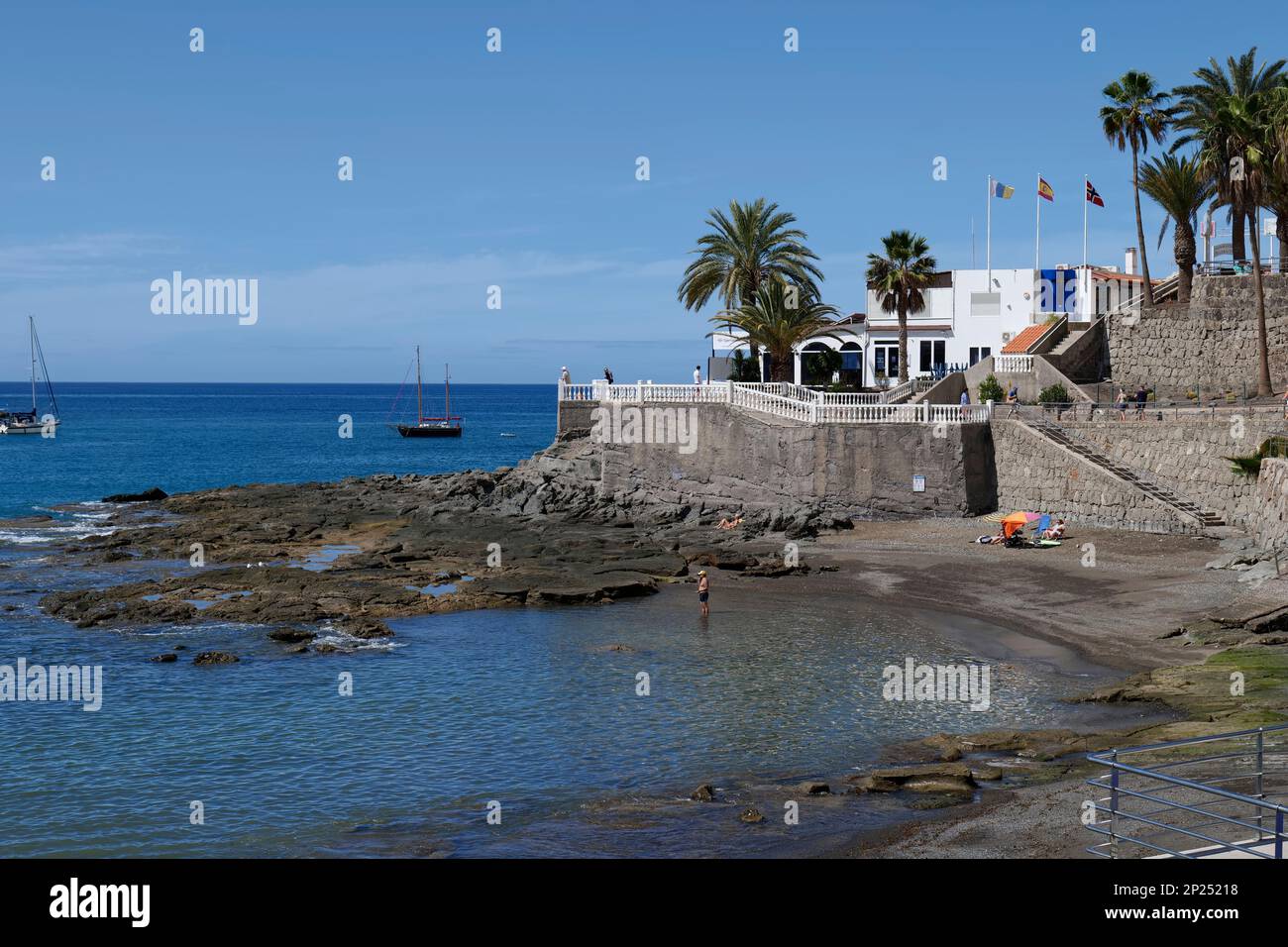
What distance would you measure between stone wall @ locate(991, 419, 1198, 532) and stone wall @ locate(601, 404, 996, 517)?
2.59ft

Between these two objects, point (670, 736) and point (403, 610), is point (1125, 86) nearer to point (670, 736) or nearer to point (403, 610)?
point (403, 610)

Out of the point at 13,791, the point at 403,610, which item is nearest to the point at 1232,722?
the point at 13,791

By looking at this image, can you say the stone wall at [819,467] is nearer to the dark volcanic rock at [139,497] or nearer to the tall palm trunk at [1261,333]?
the tall palm trunk at [1261,333]

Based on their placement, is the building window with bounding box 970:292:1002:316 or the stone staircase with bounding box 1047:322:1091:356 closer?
the stone staircase with bounding box 1047:322:1091:356

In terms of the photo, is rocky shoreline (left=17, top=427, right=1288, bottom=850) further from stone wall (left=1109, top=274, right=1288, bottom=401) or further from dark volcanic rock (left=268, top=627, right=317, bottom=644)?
stone wall (left=1109, top=274, right=1288, bottom=401)

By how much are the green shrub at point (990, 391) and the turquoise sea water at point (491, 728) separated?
15.3 meters

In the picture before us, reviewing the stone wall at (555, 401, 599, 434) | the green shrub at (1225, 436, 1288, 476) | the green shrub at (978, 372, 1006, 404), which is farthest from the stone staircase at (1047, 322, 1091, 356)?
the stone wall at (555, 401, 599, 434)

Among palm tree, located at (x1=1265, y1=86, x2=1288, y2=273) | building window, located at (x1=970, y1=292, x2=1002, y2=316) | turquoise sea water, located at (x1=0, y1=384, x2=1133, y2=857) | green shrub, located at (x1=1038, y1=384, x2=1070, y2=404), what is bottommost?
turquoise sea water, located at (x1=0, y1=384, x2=1133, y2=857)

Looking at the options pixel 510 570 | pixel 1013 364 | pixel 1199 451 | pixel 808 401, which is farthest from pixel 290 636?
pixel 1013 364

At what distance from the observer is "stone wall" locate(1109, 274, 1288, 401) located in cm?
5084

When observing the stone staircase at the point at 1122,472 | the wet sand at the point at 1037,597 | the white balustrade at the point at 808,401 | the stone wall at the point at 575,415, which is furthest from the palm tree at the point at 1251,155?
the stone wall at the point at 575,415

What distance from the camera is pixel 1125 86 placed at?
5212cm

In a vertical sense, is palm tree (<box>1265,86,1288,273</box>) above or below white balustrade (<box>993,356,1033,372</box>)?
above

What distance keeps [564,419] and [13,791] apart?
138ft
